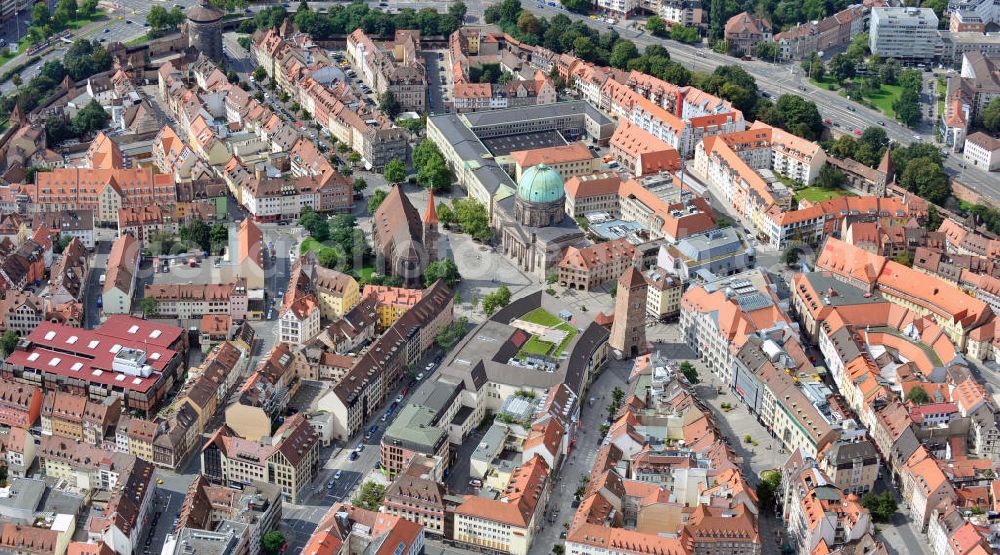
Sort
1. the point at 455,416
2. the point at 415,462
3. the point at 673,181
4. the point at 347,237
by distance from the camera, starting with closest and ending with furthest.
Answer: the point at 415,462 < the point at 455,416 < the point at 347,237 < the point at 673,181

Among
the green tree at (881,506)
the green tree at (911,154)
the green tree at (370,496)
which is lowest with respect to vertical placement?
the green tree at (881,506)

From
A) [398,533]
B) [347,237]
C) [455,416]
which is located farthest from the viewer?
Answer: [347,237]

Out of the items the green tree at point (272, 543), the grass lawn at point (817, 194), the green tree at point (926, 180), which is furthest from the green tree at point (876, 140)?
the green tree at point (272, 543)

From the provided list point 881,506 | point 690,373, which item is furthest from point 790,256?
point 881,506

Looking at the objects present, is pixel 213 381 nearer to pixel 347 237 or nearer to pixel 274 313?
pixel 274 313

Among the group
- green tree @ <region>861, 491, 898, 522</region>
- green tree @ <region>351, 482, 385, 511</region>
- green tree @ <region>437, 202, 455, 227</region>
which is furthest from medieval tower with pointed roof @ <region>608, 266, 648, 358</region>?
green tree @ <region>351, 482, 385, 511</region>

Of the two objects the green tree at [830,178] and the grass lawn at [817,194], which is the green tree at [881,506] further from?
the green tree at [830,178]

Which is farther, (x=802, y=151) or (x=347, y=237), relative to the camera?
(x=802, y=151)

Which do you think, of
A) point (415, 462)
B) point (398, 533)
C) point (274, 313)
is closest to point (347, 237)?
point (274, 313)
